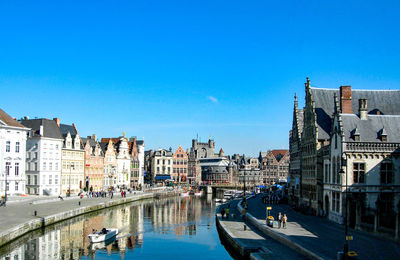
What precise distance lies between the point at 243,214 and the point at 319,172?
9293 millimetres

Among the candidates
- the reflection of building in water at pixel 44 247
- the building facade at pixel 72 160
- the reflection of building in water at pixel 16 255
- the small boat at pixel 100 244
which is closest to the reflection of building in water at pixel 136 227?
the small boat at pixel 100 244

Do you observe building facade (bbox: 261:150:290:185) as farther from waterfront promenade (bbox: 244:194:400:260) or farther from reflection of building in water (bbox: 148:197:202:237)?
waterfront promenade (bbox: 244:194:400:260)

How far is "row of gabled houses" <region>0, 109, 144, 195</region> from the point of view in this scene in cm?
6338

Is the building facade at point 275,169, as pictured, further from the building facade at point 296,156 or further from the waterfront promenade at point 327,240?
the waterfront promenade at point 327,240

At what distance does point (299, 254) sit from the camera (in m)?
28.1

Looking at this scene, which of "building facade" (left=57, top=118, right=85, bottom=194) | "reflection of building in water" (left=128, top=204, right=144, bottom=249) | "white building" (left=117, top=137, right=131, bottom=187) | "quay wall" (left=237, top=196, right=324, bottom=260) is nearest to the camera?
"quay wall" (left=237, top=196, right=324, bottom=260)

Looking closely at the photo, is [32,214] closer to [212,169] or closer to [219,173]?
[219,173]

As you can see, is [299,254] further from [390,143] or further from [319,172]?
[319,172]

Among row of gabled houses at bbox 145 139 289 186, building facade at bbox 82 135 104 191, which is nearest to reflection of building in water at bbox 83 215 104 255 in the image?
building facade at bbox 82 135 104 191

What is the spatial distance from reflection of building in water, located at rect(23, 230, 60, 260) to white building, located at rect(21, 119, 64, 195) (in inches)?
1304

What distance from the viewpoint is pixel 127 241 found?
40.5 metres

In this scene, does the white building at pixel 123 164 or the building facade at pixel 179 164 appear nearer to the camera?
the white building at pixel 123 164

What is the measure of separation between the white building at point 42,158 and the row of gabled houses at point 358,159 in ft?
143

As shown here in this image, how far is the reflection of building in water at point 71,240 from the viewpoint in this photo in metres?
34.1
